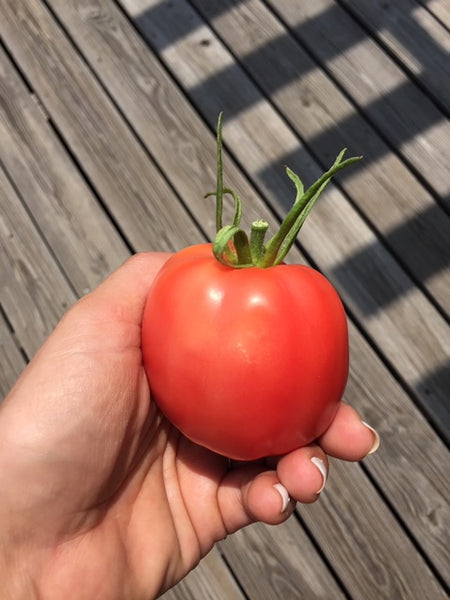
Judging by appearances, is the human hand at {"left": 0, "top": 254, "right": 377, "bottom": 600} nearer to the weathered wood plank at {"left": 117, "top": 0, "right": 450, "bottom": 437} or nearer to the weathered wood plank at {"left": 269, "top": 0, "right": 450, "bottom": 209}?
the weathered wood plank at {"left": 117, "top": 0, "right": 450, "bottom": 437}

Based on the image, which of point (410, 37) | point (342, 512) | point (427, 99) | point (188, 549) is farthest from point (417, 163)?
point (188, 549)

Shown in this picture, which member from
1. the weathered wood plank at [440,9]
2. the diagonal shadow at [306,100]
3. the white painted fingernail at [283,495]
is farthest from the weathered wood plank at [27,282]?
the weathered wood plank at [440,9]

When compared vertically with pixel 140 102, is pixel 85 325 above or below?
above

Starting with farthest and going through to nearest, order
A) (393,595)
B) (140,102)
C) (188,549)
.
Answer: (140,102)
(393,595)
(188,549)

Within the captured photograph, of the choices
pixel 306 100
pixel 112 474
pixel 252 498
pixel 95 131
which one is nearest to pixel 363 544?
pixel 252 498

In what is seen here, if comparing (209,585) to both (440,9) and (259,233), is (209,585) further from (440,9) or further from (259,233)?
(440,9)

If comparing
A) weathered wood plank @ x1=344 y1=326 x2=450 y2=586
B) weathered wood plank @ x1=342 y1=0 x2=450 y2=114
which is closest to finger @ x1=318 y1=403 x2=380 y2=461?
weathered wood plank @ x1=344 y1=326 x2=450 y2=586

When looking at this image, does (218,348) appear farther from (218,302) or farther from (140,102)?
(140,102)
